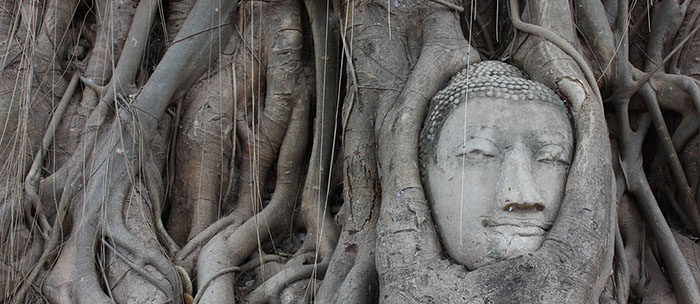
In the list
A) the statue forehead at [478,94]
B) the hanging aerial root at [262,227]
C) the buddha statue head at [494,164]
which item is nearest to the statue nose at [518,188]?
the buddha statue head at [494,164]

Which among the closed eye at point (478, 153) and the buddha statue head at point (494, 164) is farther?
the closed eye at point (478, 153)

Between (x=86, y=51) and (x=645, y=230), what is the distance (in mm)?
2327

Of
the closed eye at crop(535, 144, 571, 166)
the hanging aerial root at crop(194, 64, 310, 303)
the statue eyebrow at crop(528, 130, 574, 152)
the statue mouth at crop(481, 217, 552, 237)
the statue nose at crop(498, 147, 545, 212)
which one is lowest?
the hanging aerial root at crop(194, 64, 310, 303)

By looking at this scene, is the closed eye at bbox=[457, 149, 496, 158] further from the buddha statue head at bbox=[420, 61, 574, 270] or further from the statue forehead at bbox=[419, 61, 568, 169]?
the statue forehead at bbox=[419, 61, 568, 169]

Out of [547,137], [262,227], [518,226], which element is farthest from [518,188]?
[262,227]

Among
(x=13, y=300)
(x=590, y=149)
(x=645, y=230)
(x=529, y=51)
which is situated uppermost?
(x=529, y=51)

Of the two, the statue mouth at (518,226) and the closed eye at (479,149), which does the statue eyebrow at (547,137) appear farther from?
→ the statue mouth at (518,226)

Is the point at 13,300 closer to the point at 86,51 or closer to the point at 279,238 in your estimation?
the point at 279,238

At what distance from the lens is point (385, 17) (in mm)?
2943

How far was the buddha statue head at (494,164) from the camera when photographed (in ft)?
7.23

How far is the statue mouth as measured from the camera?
2.20 metres

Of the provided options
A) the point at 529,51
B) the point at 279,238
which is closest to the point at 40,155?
the point at 279,238

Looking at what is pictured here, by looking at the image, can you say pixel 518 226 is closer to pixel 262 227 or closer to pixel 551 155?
pixel 551 155

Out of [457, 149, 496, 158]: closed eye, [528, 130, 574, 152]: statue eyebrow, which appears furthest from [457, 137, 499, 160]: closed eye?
[528, 130, 574, 152]: statue eyebrow
